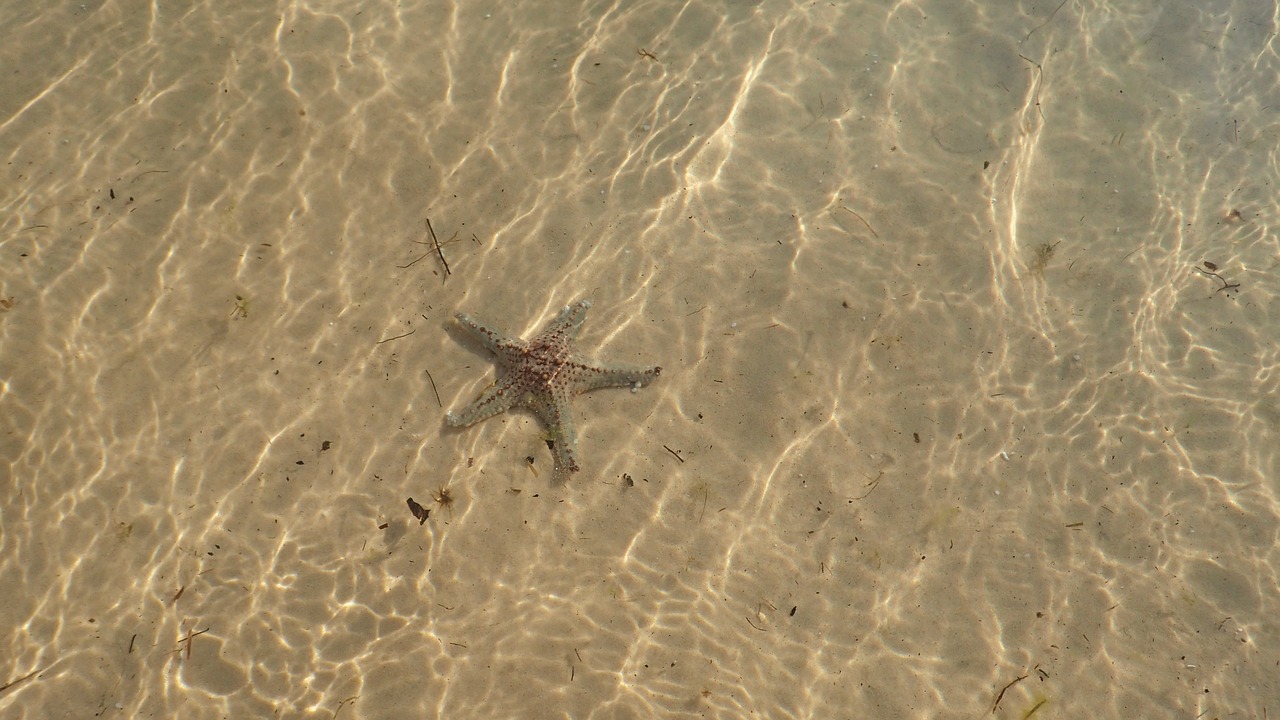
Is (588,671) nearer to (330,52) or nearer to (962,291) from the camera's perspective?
(962,291)

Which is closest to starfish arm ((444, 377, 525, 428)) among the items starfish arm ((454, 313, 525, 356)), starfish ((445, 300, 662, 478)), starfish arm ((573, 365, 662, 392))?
starfish ((445, 300, 662, 478))

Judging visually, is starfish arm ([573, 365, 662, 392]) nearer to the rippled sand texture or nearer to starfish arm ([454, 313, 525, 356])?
the rippled sand texture

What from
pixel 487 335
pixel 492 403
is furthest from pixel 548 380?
pixel 487 335

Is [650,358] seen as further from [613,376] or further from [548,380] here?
[548,380]

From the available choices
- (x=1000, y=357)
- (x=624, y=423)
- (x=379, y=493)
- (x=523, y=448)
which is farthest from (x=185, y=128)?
(x=1000, y=357)

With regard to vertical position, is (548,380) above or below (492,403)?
above

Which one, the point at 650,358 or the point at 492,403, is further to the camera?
the point at 650,358

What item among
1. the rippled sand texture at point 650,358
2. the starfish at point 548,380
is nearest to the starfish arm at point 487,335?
the starfish at point 548,380
